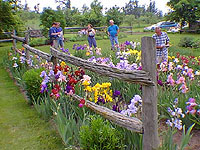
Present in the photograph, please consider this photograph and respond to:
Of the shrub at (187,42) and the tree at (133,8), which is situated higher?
the tree at (133,8)

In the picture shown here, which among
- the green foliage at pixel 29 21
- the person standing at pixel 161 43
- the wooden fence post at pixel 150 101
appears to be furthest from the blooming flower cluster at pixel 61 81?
the green foliage at pixel 29 21

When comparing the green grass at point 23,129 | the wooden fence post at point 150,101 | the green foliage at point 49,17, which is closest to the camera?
the wooden fence post at point 150,101

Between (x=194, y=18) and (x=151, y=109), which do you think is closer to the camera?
(x=151, y=109)

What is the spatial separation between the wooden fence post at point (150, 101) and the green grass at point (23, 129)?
1255 mm

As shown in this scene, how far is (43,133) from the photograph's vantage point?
3182 millimetres

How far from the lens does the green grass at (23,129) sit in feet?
9.54

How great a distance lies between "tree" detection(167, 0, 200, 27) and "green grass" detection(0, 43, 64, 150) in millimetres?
20764

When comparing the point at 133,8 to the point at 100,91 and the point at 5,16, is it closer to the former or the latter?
the point at 5,16

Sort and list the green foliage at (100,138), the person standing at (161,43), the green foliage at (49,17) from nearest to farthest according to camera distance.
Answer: the green foliage at (100,138) < the person standing at (161,43) < the green foliage at (49,17)

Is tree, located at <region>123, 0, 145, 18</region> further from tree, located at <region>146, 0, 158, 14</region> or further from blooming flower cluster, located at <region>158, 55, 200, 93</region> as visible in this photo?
blooming flower cluster, located at <region>158, 55, 200, 93</region>

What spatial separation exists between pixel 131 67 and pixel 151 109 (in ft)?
4.28

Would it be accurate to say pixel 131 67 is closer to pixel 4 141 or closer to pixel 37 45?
pixel 4 141

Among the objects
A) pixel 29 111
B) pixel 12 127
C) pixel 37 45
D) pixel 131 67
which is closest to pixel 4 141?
pixel 12 127

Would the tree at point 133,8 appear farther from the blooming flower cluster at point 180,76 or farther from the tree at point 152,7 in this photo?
the blooming flower cluster at point 180,76
